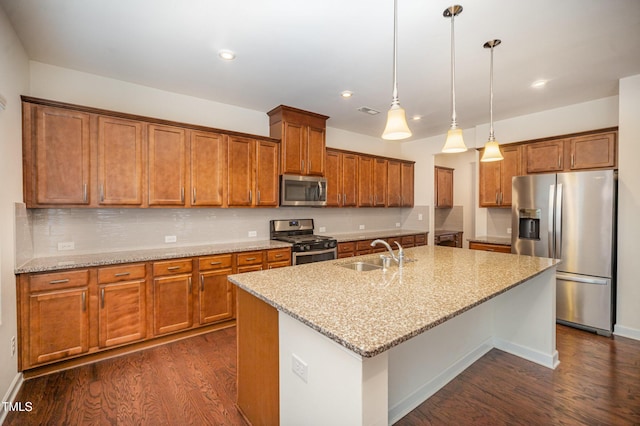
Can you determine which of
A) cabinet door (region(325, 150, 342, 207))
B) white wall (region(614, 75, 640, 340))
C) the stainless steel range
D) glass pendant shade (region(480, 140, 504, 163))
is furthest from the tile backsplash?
white wall (region(614, 75, 640, 340))

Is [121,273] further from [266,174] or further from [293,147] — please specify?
[293,147]

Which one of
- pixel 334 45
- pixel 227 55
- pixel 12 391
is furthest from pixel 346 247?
pixel 12 391

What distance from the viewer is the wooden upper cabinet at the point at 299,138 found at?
4.01 metres

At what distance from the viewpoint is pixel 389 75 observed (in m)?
2.99

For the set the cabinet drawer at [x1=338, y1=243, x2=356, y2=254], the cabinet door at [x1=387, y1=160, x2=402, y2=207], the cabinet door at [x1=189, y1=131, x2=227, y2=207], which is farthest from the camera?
the cabinet door at [x1=387, y1=160, x2=402, y2=207]

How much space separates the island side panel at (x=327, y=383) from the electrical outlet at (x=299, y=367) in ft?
0.03

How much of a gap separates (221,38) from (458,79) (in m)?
2.37

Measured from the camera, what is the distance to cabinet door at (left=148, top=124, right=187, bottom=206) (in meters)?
3.09

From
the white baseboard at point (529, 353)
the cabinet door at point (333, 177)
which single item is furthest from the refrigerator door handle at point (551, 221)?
the cabinet door at point (333, 177)

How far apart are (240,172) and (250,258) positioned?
3.57ft

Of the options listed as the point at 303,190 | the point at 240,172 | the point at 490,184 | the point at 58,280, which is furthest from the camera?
the point at 490,184

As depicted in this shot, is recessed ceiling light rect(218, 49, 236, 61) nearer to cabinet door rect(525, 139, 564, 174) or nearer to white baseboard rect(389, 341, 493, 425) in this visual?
white baseboard rect(389, 341, 493, 425)

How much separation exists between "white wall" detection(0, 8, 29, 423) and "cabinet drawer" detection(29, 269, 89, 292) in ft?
0.41

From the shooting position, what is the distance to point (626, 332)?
312cm
